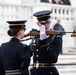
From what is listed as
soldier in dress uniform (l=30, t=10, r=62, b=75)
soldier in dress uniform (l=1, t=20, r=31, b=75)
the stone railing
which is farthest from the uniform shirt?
the stone railing

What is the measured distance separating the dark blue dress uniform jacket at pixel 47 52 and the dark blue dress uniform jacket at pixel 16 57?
0.44 metres

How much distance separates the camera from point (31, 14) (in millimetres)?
11984

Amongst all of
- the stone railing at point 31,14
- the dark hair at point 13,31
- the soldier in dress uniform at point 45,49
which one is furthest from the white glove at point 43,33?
the stone railing at point 31,14

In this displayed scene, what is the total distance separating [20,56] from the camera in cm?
317

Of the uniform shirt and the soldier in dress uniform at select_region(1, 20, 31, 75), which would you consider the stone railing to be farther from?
the soldier in dress uniform at select_region(1, 20, 31, 75)

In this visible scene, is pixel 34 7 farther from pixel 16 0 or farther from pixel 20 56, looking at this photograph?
pixel 20 56

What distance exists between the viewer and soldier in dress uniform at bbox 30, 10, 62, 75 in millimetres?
3671

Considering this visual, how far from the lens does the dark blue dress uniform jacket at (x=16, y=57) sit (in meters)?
3.16

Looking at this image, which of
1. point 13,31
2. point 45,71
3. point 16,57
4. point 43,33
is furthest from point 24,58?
point 45,71

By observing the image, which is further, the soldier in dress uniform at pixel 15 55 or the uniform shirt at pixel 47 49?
the uniform shirt at pixel 47 49

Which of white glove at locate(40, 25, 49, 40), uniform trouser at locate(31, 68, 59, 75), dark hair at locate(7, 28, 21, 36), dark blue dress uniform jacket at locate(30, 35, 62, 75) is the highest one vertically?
dark hair at locate(7, 28, 21, 36)

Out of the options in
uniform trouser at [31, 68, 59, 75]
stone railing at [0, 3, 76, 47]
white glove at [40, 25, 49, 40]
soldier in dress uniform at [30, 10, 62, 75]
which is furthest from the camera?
stone railing at [0, 3, 76, 47]

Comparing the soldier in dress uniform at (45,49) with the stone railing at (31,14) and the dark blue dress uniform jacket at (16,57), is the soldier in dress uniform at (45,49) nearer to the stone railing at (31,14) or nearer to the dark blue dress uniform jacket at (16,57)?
the dark blue dress uniform jacket at (16,57)

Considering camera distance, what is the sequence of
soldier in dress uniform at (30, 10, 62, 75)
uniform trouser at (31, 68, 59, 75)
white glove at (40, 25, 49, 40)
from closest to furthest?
white glove at (40, 25, 49, 40)
soldier in dress uniform at (30, 10, 62, 75)
uniform trouser at (31, 68, 59, 75)
